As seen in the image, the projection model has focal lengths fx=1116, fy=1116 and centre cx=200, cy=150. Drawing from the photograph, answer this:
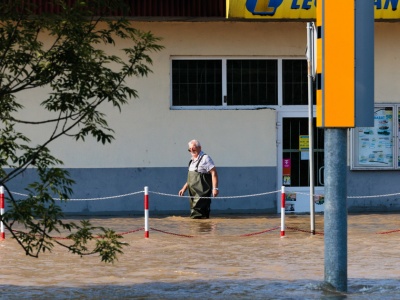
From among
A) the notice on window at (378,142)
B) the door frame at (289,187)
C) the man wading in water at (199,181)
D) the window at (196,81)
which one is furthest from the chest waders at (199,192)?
the notice on window at (378,142)

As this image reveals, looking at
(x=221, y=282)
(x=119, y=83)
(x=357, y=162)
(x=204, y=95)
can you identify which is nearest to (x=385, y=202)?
(x=357, y=162)

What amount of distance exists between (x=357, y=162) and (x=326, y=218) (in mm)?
11033

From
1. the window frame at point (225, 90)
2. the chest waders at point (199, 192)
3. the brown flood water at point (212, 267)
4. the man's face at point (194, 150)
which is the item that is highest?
the window frame at point (225, 90)

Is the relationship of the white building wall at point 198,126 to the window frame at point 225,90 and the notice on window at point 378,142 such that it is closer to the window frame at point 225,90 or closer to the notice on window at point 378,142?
the window frame at point 225,90

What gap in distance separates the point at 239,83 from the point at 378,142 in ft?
10.5

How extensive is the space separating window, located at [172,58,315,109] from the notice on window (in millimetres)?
1521

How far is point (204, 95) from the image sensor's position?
23672 millimetres

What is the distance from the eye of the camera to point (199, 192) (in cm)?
2209

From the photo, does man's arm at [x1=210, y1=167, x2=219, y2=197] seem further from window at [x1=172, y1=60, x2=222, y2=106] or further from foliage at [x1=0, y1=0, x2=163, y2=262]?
foliage at [x1=0, y1=0, x2=163, y2=262]

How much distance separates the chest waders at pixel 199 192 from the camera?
22109 millimetres

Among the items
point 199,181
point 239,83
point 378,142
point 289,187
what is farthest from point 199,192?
point 378,142

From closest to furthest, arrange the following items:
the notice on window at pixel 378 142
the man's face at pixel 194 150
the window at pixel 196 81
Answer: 1. the man's face at pixel 194 150
2. the notice on window at pixel 378 142
3. the window at pixel 196 81

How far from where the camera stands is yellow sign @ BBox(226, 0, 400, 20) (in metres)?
22.1

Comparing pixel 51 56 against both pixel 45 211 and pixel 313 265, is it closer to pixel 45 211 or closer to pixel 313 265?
pixel 45 211
